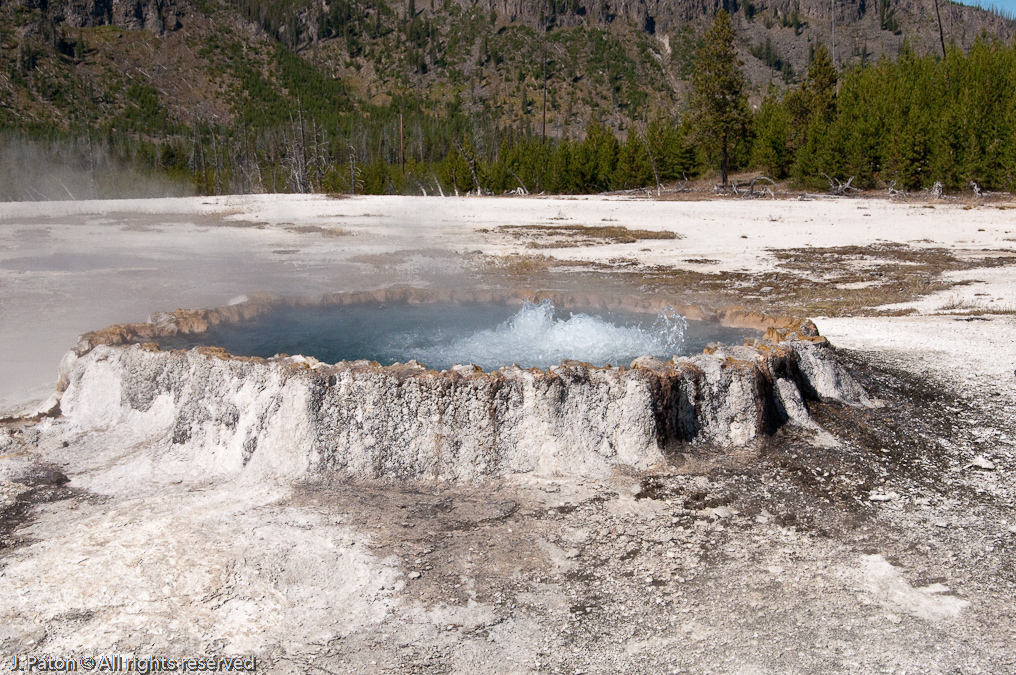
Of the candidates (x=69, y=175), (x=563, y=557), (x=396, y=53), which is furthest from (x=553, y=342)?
(x=396, y=53)

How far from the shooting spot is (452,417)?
5.11 metres

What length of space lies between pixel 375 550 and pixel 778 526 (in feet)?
7.30

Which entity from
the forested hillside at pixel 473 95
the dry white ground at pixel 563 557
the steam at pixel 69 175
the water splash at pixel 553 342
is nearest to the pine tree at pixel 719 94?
the forested hillside at pixel 473 95

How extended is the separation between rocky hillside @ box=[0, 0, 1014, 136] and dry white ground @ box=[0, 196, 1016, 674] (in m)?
89.6

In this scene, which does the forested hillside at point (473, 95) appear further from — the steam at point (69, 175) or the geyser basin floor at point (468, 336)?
the geyser basin floor at point (468, 336)

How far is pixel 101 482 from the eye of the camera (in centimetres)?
497

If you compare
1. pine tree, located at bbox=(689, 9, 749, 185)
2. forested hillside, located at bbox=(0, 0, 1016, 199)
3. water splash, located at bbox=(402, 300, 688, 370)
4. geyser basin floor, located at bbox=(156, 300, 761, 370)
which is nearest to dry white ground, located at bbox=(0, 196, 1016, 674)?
geyser basin floor, located at bbox=(156, 300, 761, 370)

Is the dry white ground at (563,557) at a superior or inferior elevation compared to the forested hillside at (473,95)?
inferior

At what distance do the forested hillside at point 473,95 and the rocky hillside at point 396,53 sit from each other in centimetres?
46

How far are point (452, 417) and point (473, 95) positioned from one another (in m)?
118

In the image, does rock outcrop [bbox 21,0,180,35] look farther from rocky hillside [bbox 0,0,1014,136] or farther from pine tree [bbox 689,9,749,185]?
pine tree [bbox 689,9,749,185]

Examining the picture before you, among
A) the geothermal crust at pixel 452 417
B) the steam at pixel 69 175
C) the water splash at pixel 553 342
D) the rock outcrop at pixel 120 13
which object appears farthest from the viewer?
the rock outcrop at pixel 120 13

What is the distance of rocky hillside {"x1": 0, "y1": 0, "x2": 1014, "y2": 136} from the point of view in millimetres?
103000

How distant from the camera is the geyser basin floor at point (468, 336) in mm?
7156
